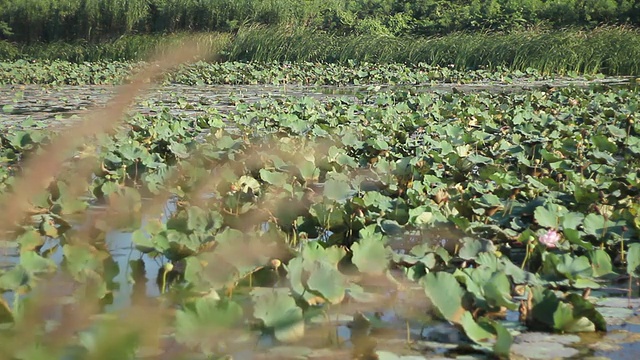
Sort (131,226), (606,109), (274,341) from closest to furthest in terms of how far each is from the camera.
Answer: (274,341)
(131,226)
(606,109)

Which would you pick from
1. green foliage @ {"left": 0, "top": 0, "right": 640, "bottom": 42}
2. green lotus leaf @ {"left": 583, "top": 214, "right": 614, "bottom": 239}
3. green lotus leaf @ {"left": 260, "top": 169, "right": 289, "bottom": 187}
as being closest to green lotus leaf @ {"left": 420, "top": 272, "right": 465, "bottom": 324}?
green lotus leaf @ {"left": 583, "top": 214, "right": 614, "bottom": 239}

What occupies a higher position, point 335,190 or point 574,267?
point 335,190

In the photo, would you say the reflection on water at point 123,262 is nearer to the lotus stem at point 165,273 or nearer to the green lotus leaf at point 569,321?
the lotus stem at point 165,273

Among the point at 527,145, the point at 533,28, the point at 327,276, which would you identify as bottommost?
the point at 327,276

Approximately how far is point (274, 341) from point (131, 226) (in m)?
1.25

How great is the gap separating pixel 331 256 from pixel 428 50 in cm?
1432

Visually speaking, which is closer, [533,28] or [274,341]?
[274,341]

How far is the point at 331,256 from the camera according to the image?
2.55 m

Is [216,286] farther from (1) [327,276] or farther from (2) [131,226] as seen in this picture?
(2) [131,226]

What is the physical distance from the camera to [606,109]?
23.1 ft

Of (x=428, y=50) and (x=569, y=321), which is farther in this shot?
(x=428, y=50)

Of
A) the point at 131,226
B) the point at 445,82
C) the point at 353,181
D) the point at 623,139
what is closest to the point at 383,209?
the point at 353,181

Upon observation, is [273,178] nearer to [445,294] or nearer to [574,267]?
[574,267]

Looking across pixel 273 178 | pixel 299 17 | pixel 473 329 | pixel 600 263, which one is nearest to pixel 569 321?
pixel 473 329
